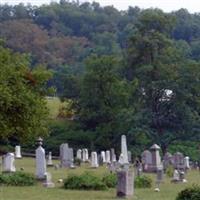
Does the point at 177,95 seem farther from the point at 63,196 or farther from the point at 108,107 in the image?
the point at 63,196

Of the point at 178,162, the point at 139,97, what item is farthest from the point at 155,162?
the point at 139,97

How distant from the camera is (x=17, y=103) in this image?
3338 centimetres

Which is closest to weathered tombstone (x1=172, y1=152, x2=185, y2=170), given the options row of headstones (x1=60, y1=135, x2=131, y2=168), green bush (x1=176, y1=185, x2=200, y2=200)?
row of headstones (x1=60, y1=135, x2=131, y2=168)

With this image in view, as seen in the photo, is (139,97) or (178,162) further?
(139,97)

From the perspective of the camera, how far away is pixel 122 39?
135500 millimetres

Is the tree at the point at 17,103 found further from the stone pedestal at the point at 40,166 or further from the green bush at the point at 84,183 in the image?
the green bush at the point at 84,183

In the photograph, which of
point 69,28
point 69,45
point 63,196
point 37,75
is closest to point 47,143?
point 37,75

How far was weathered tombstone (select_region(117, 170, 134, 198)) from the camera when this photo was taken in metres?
23.7

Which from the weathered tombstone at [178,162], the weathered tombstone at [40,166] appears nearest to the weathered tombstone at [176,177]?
the weathered tombstone at [40,166]

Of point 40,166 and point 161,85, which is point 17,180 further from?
point 161,85

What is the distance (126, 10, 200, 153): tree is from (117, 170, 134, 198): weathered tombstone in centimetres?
3290

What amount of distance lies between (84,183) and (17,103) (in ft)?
26.4

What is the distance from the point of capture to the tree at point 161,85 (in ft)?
191

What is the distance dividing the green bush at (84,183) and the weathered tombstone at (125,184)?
223 cm
